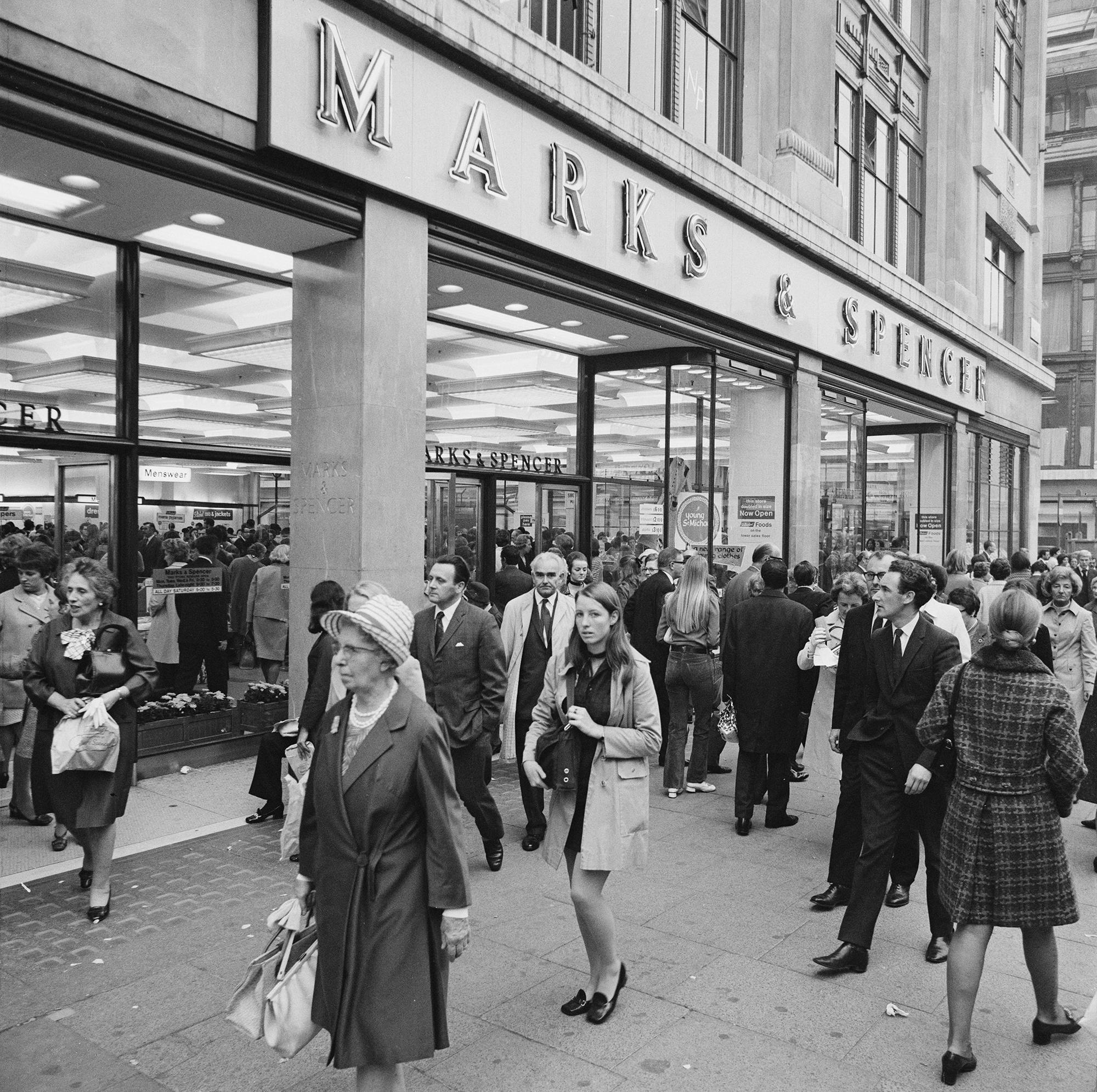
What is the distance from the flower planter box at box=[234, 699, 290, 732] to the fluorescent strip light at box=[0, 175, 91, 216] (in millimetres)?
4303

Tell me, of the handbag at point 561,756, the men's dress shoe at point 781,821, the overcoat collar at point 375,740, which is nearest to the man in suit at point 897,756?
the handbag at point 561,756

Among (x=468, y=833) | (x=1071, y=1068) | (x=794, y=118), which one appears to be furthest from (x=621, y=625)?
(x=794, y=118)

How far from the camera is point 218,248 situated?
8.84m

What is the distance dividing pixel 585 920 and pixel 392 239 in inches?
235

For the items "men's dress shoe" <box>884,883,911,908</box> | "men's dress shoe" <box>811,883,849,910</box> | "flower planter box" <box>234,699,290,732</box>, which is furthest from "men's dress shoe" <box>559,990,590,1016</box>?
"flower planter box" <box>234,699,290,732</box>

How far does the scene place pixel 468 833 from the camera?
7.02m

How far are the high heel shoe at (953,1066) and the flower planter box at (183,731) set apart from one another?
20.6 ft

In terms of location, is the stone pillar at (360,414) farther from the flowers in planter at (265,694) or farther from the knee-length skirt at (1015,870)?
the knee-length skirt at (1015,870)

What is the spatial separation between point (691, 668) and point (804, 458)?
8.81m

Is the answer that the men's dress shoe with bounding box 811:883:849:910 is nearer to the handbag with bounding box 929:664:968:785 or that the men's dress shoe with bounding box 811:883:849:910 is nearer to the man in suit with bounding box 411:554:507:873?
→ the handbag with bounding box 929:664:968:785

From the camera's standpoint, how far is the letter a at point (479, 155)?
874 cm

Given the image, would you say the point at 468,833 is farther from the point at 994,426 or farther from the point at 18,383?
the point at 994,426

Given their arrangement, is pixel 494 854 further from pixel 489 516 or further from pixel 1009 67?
pixel 1009 67

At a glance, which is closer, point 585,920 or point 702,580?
point 585,920
